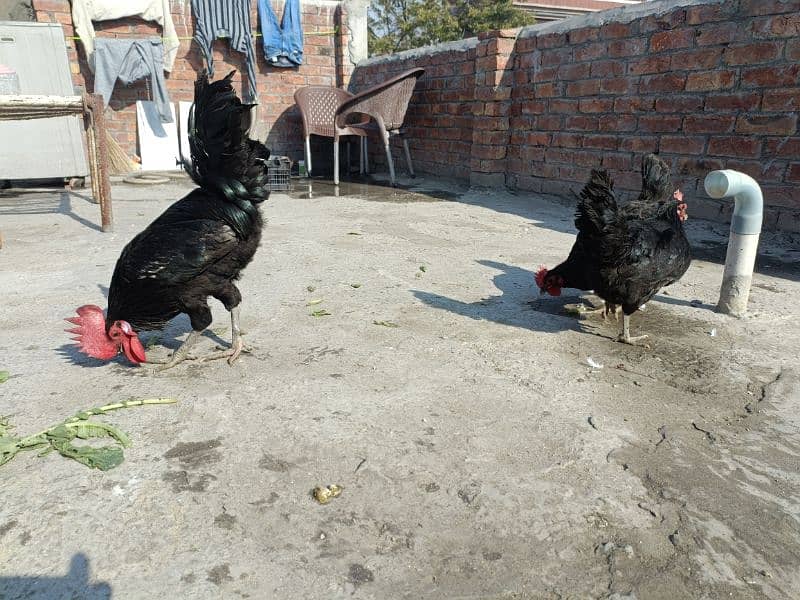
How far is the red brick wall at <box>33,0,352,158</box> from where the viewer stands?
412 inches

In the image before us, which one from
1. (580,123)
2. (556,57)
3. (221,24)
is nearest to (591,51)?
(556,57)

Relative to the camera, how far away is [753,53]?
5277 millimetres

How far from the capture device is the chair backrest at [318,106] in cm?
1046

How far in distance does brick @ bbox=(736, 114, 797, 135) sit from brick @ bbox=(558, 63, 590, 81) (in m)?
2.11

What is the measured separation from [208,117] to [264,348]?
4.30ft

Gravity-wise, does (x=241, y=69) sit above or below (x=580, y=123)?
above

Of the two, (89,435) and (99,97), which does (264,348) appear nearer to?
(89,435)

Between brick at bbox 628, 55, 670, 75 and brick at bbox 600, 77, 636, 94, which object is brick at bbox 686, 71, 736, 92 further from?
brick at bbox 600, 77, 636, 94

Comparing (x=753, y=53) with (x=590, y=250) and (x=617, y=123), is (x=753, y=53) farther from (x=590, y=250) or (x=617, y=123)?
(x=590, y=250)

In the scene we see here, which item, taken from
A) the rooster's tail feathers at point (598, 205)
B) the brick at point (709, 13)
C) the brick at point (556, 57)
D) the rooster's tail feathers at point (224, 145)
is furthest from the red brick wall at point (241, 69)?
the rooster's tail feathers at point (598, 205)

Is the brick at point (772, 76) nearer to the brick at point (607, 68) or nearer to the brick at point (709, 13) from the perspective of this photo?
the brick at point (709, 13)

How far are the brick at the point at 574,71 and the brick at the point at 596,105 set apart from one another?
1.04ft

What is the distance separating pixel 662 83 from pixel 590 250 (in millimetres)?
3955

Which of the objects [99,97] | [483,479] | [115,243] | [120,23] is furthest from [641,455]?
[120,23]
